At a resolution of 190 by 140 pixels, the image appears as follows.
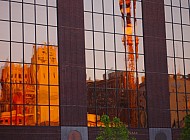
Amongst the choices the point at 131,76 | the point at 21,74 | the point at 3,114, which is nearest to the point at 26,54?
the point at 21,74

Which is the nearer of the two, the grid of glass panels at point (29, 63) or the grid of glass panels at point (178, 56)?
the grid of glass panels at point (29, 63)

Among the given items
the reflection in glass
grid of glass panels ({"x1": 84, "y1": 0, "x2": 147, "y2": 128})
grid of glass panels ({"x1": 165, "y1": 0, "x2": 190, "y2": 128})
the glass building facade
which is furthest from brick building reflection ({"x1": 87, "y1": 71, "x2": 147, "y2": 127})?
the reflection in glass

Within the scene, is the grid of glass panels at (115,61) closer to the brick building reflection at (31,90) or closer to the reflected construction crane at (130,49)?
the reflected construction crane at (130,49)

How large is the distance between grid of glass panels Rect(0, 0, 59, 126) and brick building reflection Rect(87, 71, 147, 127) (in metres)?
4.12

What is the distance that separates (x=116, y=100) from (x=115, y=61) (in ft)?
13.6

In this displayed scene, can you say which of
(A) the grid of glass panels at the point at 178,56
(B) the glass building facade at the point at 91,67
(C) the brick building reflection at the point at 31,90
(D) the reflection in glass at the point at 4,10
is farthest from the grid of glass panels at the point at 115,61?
(D) the reflection in glass at the point at 4,10

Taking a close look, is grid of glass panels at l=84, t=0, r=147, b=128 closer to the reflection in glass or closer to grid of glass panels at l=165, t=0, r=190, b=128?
grid of glass panels at l=165, t=0, r=190, b=128

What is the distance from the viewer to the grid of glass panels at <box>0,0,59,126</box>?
5038 centimetres

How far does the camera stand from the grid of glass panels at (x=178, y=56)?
2354 inches

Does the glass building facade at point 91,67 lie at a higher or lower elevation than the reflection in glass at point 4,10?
lower

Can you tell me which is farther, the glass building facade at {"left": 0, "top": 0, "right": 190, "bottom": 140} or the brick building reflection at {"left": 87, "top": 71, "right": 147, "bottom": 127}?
the brick building reflection at {"left": 87, "top": 71, "right": 147, "bottom": 127}

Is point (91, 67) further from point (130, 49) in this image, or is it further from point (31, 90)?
point (31, 90)

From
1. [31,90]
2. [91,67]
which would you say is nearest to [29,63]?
[31,90]

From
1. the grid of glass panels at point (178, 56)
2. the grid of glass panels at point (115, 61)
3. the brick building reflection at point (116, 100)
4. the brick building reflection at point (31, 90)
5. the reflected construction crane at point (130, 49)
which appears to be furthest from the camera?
the grid of glass panels at point (178, 56)
